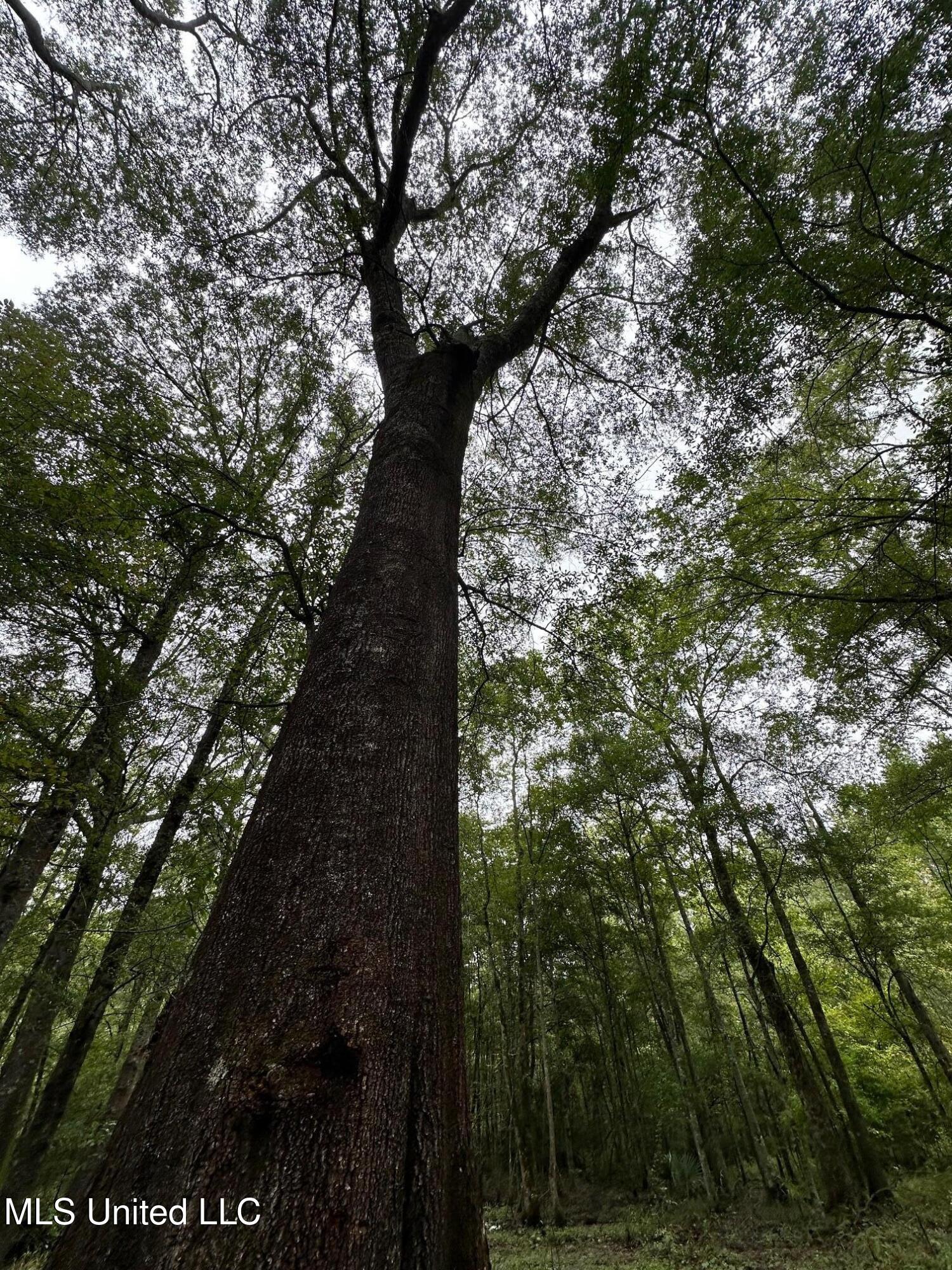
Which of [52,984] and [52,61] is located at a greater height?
[52,61]

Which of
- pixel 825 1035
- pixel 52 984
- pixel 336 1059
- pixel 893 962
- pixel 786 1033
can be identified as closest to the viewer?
pixel 336 1059

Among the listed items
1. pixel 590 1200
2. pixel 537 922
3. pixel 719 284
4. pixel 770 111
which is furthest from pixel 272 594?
pixel 590 1200

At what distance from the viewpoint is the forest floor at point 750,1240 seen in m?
5.45

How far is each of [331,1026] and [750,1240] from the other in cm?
1094

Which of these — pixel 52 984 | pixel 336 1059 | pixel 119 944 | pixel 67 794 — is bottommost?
pixel 336 1059

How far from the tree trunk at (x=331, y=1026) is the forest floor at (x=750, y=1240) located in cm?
763

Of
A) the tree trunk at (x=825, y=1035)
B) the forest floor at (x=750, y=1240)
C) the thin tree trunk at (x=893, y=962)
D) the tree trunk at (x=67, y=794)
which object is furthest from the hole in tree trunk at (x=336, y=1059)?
the thin tree trunk at (x=893, y=962)

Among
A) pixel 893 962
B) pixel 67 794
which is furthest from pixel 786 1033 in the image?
pixel 67 794

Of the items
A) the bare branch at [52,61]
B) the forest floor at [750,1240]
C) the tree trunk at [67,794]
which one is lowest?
the forest floor at [750,1240]

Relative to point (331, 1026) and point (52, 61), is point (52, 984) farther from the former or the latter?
point (52, 61)

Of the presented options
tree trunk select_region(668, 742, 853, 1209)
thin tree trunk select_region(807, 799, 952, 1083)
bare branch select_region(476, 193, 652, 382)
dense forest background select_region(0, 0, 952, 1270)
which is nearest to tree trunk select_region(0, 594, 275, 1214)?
dense forest background select_region(0, 0, 952, 1270)

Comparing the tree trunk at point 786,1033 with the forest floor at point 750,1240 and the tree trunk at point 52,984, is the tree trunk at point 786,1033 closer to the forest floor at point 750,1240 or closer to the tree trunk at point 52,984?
the forest floor at point 750,1240

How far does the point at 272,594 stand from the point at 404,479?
3182 mm

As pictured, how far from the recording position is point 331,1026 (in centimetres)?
86
